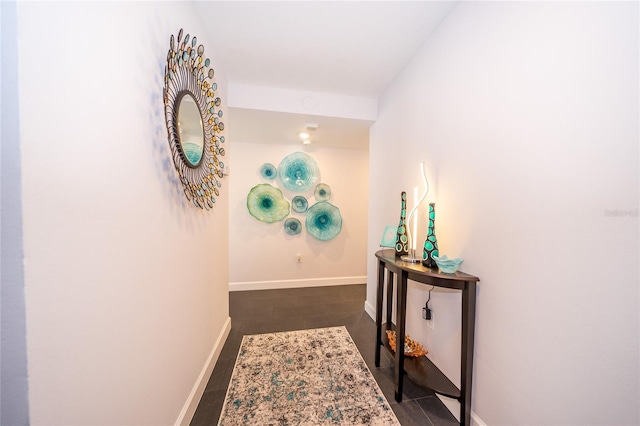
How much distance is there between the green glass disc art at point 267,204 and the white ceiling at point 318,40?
1165mm

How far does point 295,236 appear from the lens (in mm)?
3494

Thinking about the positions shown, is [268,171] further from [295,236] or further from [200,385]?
[200,385]

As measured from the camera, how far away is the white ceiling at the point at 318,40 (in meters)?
1.36

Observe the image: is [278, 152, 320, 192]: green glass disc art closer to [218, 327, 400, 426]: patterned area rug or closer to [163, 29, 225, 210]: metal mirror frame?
[163, 29, 225, 210]: metal mirror frame

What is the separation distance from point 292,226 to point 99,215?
279cm

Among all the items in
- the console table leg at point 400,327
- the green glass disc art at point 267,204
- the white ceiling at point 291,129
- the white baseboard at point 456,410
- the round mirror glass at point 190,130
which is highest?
the white ceiling at point 291,129

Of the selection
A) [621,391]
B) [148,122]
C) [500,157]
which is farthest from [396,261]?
[148,122]

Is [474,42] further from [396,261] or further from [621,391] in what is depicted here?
[621,391]

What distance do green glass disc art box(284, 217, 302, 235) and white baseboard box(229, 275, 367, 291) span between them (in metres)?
0.79

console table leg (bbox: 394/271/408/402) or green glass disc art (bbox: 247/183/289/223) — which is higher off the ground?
green glass disc art (bbox: 247/183/289/223)

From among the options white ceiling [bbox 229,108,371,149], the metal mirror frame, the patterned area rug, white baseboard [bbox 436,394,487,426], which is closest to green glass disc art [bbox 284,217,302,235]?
white ceiling [bbox 229,108,371,149]

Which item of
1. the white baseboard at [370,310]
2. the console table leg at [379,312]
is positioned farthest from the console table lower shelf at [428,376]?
the white baseboard at [370,310]

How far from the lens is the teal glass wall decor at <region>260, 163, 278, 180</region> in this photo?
3.31 metres

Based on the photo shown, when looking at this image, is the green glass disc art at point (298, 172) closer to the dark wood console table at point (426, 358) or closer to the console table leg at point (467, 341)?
the dark wood console table at point (426, 358)
